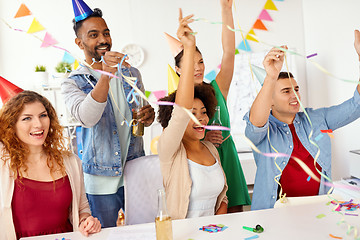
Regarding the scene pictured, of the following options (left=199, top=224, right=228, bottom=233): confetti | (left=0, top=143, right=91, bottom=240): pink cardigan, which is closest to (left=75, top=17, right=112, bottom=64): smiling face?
(left=0, top=143, right=91, bottom=240): pink cardigan

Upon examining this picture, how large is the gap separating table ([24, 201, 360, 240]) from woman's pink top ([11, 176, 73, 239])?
192 millimetres

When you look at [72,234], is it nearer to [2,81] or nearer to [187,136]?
[187,136]

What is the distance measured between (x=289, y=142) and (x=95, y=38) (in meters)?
1.03

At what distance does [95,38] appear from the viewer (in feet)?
5.73

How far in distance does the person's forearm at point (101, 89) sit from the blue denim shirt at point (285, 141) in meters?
0.63

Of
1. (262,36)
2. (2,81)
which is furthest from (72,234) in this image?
(262,36)

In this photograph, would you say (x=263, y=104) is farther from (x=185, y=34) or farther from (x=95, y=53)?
(x=95, y=53)

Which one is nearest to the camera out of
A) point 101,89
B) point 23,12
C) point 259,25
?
point 101,89

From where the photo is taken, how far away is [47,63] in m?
3.96

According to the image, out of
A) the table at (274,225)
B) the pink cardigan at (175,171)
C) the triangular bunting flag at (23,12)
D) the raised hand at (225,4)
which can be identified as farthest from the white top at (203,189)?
the triangular bunting flag at (23,12)

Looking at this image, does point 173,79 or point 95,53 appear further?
point 173,79

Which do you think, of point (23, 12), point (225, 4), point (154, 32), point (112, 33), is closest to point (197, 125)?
point (225, 4)

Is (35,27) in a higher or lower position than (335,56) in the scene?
higher

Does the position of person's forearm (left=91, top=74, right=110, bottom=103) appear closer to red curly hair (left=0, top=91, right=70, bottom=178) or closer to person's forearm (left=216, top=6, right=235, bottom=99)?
red curly hair (left=0, top=91, right=70, bottom=178)
